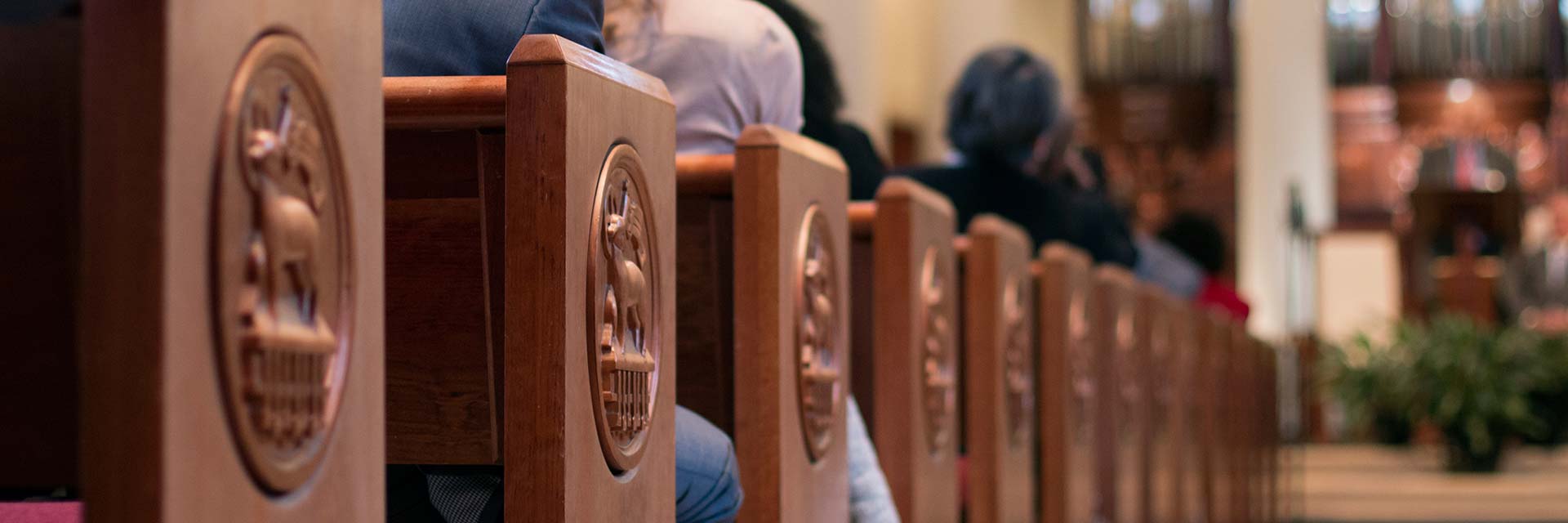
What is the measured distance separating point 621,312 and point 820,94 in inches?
44.4

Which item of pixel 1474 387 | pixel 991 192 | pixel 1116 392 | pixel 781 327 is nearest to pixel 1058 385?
pixel 1116 392

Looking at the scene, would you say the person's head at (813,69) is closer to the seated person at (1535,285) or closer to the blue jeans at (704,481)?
the blue jeans at (704,481)

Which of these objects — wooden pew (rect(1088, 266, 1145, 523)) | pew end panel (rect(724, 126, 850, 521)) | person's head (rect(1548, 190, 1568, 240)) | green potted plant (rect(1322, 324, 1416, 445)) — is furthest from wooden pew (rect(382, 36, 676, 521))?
person's head (rect(1548, 190, 1568, 240))

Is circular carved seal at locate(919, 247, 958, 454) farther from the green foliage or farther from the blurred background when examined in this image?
the green foliage

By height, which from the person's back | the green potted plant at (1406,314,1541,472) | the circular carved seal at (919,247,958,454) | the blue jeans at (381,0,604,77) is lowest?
the green potted plant at (1406,314,1541,472)

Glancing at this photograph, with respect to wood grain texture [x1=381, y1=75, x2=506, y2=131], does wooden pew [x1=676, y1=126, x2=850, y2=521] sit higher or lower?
lower

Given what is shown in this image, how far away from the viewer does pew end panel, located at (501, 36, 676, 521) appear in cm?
107

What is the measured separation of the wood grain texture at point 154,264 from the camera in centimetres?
67

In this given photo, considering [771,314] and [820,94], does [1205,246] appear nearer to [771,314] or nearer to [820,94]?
[820,94]

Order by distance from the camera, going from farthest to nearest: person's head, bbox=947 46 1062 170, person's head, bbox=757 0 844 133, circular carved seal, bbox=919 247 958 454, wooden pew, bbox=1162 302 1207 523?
wooden pew, bbox=1162 302 1207 523 → person's head, bbox=947 46 1062 170 → person's head, bbox=757 0 844 133 → circular carved seal, bbox=919 247 958 454

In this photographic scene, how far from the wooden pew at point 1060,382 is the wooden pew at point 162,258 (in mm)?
1908

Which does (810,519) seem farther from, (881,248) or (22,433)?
(22,433)

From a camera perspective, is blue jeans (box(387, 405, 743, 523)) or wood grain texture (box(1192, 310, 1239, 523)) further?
wood grain texture (box(1192, 310, 1239, 523))

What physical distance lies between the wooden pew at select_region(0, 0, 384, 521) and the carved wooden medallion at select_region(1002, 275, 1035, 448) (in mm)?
1597
